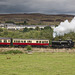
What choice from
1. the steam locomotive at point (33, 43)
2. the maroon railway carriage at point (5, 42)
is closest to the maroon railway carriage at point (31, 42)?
the steam locomotive at point (33, 43)

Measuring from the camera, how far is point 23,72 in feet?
65.5

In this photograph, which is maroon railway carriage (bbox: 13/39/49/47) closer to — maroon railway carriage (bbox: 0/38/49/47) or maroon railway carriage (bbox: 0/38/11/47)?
maroon railway carriage (bbox: 0/38/49/47)

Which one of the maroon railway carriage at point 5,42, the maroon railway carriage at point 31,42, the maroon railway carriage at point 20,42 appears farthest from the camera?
the maroon railway carriage at point 31,42

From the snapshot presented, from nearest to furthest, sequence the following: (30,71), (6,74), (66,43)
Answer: (6,74) < (30,71) < (66,43)

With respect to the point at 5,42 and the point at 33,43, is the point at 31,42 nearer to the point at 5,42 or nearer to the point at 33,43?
the point at 33,43

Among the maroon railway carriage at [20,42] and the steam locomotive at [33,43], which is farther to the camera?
the maroon railway carriage at [20,42]

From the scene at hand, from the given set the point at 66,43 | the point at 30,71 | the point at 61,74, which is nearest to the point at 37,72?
the point at 30,71

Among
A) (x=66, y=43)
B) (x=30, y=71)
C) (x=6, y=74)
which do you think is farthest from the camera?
(x=66, y=43)

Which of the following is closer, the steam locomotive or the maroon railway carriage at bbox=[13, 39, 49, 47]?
the steam locomotive

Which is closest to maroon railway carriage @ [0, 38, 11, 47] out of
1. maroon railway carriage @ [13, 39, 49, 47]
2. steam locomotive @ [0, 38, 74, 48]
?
steam locomotive @ [0, 38, 74, 48]

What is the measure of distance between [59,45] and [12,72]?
38.6 meters

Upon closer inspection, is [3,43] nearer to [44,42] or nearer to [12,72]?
[44,42]

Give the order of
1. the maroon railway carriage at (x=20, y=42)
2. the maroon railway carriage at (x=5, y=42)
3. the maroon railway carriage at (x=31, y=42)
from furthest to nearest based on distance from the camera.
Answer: the maroon railway carriage at (x=31, y=42) < the maroon railway carriage at (x=20, y=42) < the maroon railway carriage at (x=5, y=42)

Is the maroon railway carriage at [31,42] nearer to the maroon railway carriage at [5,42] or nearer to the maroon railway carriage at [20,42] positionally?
the maroon railway carriage at [20,42]
